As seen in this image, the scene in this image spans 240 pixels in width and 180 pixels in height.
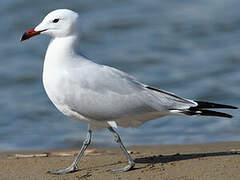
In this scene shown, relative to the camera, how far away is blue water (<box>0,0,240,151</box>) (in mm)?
9148

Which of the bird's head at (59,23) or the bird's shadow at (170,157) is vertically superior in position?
the bird's head at (59,23)

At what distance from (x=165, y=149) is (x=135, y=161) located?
157cm

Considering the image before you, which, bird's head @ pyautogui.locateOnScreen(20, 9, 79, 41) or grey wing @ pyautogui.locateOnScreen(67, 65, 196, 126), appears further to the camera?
bird's head @ pyautogui.locateOnScreen(20, 9, 79, 41)

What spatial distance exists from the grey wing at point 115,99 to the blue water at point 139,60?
2.61 m

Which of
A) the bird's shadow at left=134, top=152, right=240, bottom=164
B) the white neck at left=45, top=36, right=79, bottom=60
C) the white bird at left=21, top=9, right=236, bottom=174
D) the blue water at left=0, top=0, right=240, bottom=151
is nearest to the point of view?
the white bird at left=21, top=9, right=236, bottom=174

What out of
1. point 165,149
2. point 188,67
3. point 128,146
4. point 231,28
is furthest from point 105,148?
point 231,28

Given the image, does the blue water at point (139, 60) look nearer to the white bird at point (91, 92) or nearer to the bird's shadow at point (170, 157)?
the bird's shadow at point (170, 157)

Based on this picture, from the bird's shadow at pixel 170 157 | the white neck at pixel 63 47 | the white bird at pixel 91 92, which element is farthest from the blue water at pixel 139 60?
the white neck at pixel 63 47

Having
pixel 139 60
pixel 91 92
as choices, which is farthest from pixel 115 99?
pixel 139 60

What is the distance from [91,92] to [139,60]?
21.1 ft

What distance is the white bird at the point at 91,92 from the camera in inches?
233

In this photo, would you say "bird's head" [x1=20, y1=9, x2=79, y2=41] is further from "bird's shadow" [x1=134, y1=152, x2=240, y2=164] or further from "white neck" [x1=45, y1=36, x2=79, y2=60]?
"bird's shadow" [x1=134, y1=152, x2=240, y2=164]

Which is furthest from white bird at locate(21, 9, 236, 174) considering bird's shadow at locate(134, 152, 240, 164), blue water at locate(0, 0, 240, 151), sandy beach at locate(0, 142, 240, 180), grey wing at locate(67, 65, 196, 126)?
blue water at locate(0, 0, 240, 151)

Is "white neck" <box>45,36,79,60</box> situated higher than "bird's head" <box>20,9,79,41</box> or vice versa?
"bird's head" <box>20,9,79,41</box>
